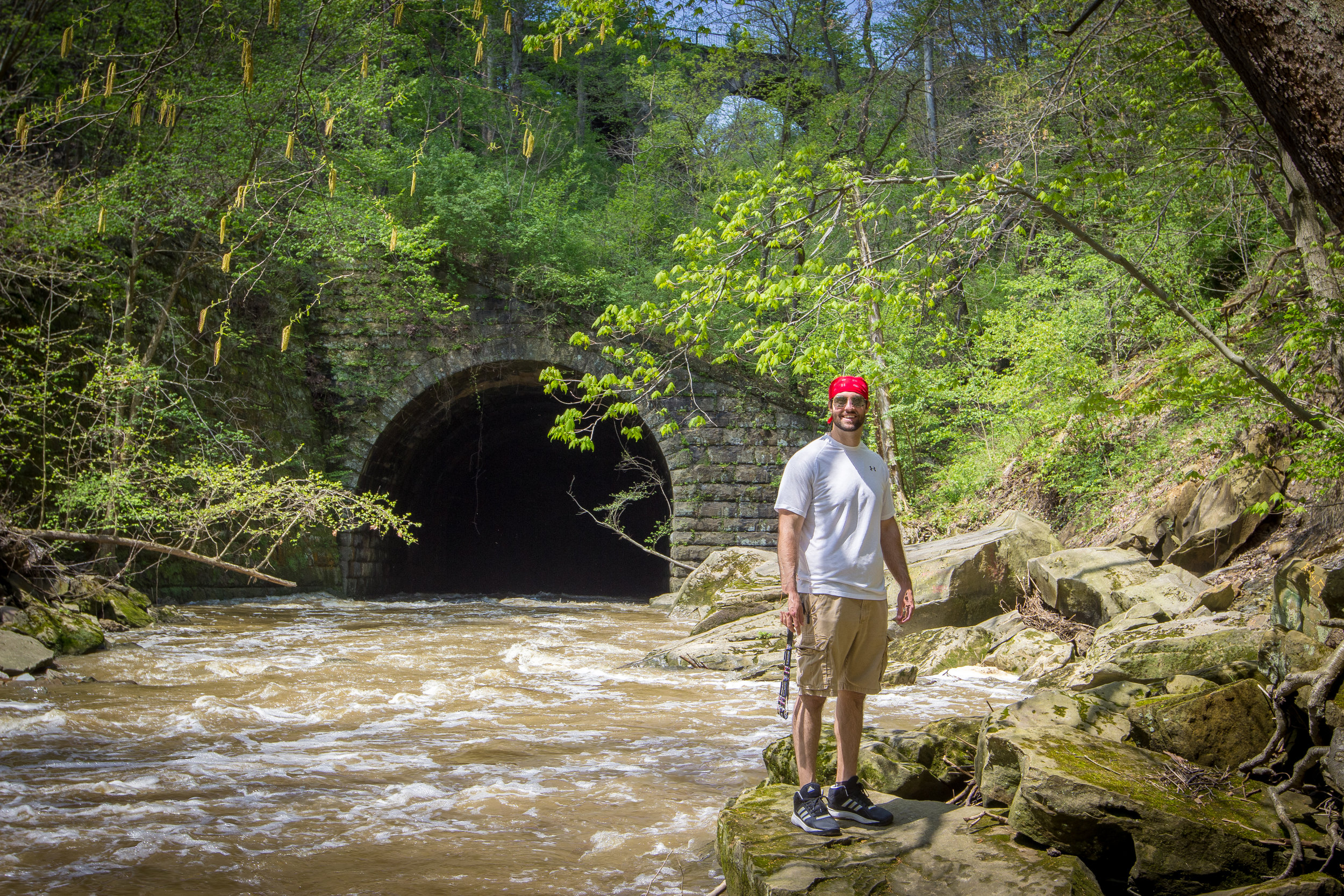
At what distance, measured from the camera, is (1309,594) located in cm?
471

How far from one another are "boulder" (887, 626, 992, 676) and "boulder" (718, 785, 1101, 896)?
4367mm

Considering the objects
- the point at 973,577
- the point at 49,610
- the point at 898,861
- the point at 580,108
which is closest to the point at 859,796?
the point at 898,861

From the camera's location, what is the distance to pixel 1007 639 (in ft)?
24.3

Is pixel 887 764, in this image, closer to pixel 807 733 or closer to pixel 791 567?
pixel 807 733

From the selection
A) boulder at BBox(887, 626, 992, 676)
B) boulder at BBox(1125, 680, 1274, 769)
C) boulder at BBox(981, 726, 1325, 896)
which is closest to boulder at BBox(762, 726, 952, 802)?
boulder at BBox(981, 726, 1325, 896)

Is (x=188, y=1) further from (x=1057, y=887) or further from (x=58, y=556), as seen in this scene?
(x=1057, y=887)

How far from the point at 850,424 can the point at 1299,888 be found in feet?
5.67

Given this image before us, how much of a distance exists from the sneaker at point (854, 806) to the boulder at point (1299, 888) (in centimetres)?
92

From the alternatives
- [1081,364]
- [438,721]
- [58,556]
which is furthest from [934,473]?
[58,556]

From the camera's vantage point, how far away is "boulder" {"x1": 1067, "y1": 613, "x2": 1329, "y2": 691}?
11.8ft

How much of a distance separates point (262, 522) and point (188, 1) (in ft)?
21.1

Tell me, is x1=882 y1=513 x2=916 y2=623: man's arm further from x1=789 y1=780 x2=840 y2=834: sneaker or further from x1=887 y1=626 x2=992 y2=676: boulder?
x1=887 y1=626 x2=992 y2=676: boulder

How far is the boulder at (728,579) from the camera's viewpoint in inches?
412

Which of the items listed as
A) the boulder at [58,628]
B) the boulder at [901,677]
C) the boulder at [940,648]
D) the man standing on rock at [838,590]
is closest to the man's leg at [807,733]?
the man standing on rock at [838,590]
